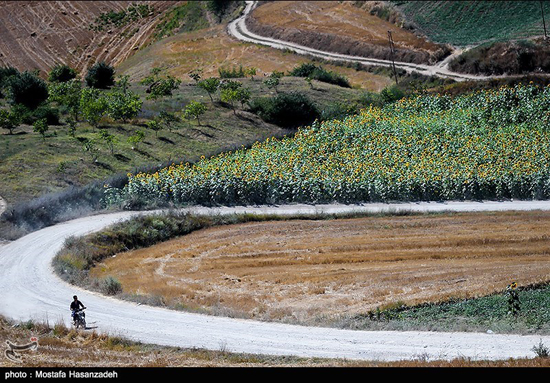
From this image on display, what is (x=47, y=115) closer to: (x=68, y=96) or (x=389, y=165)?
(x=68, y=96)

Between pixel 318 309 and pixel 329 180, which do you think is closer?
pixel 318 309

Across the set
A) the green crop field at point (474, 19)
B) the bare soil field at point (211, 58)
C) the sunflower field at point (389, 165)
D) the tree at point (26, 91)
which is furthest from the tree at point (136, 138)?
the green crop field at point (474, 19)

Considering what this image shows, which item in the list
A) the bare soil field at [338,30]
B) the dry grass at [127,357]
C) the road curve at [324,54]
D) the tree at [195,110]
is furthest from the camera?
the bare soil field at [338,30]

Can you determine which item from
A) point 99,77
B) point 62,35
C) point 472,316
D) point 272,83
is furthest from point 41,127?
point 62,35

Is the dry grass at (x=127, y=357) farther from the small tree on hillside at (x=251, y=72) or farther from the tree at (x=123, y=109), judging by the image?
the small tree on hillside at (x=251, y=72)

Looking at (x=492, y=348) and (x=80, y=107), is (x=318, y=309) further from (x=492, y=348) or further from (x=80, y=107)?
(x=80, y=107)

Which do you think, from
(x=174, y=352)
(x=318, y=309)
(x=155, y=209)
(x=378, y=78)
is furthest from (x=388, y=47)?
(x=174, y=352)
